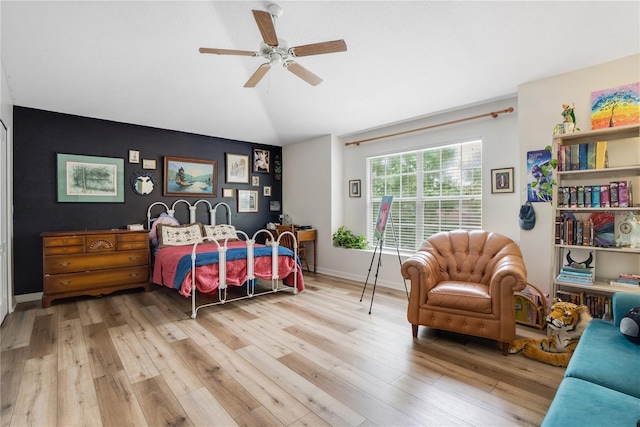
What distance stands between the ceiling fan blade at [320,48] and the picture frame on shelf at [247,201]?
3811mm

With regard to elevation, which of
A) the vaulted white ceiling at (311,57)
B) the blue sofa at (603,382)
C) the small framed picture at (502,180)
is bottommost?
the blue sofa at (603,382)

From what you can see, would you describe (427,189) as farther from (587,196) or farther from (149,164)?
(149,164)

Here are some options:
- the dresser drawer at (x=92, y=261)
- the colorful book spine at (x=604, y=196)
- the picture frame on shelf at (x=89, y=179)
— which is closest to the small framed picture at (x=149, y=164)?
the picture frame on shelf at (x=89, y=179)

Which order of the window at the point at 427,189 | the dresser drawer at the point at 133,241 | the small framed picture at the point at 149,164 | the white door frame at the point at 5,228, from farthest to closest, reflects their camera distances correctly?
the small framed picture at the point at 149,164, the dresser drawer at the point at 133,241, the window at the point at 427,189, the white door frame at the point at 5,228

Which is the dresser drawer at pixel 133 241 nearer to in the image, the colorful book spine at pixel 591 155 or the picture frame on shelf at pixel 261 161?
the picture frame on shelf at pixel 261 161

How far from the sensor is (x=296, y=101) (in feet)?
15.5

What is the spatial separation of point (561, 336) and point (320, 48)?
10.0ft

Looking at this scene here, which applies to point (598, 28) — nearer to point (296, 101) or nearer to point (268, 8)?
point (268, 8)

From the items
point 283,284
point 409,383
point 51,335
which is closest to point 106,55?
point 51,335

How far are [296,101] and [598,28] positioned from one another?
349 cm

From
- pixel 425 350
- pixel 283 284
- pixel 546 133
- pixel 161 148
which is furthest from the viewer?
pixel 161 148

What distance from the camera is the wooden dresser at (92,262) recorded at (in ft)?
12.4

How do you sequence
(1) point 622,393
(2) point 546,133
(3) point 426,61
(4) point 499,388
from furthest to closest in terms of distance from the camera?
(3) point 426,61 → (2) point 546,133 → (4) point 499,388 → (1) point 622,393

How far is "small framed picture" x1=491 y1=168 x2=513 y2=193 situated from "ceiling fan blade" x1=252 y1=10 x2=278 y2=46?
3045mm
